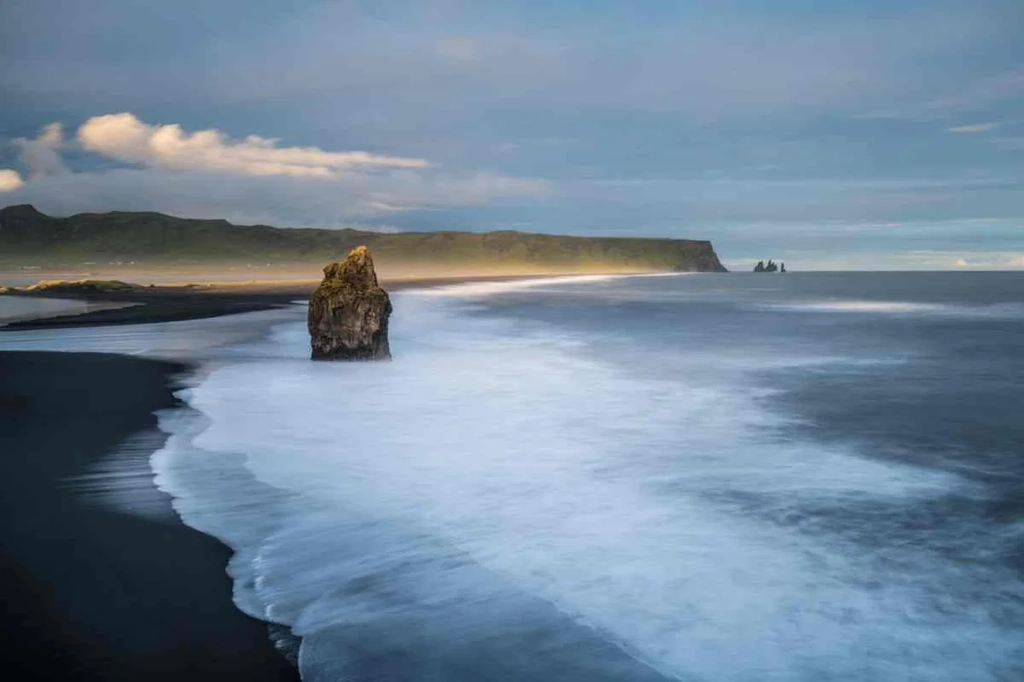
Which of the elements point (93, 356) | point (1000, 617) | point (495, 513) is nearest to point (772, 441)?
point (495, 513)

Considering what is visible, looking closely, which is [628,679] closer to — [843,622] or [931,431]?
[843,622]

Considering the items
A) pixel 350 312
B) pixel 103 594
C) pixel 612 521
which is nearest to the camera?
pixel 103 594

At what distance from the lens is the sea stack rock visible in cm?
1656

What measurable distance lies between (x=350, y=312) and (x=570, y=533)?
1130 centimetres

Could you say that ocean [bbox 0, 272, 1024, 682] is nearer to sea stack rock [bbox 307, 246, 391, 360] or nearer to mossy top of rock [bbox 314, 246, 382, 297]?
sea stack rock [bbox 307, 246, 391, 360]

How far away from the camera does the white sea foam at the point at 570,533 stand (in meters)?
4.65

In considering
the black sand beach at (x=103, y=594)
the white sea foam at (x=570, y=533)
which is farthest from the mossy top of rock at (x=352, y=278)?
the black sand beach at (x=103, y=594)

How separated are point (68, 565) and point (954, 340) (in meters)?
27.6

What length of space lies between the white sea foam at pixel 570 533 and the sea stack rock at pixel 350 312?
13.1 ft

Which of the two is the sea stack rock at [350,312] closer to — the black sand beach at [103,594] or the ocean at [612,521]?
the ocean at [612,521]

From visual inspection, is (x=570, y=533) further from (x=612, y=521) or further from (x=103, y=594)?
(x=103, y=594)

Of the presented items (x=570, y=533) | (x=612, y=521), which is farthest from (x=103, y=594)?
(x=612, y=521)

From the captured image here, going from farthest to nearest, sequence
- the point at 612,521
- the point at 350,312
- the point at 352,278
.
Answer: the point at 350,312
the point at 352,278
the point at 612,521

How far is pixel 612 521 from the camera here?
6848 millimetres
